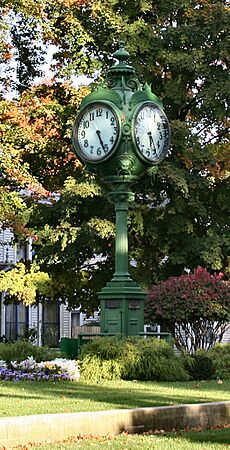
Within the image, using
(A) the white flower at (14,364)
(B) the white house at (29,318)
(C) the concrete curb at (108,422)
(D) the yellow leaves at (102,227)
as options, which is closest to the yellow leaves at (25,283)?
(D) the yellow leaves at (102,227)

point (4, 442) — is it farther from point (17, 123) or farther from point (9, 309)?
point (9, 309)

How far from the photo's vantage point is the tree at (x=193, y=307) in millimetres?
24797

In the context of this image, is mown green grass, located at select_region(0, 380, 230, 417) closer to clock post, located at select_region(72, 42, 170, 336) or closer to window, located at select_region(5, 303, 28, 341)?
clock post, located at select_region(72, 42, 170, 336)

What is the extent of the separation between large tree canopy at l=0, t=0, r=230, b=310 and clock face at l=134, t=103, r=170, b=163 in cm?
991

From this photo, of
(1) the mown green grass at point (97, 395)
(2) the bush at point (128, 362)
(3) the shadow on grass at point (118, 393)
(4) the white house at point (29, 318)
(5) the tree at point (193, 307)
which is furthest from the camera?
(4) the white house at point (29, 318)

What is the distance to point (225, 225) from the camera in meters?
35.2

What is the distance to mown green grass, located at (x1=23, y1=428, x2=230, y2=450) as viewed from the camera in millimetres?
11852

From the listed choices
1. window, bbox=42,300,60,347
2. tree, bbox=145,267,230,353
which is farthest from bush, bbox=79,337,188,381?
window, bbox=42,300,60,347

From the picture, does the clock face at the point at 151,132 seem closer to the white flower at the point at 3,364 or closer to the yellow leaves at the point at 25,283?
the white flower at the point at 3,364

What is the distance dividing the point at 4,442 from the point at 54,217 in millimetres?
23379

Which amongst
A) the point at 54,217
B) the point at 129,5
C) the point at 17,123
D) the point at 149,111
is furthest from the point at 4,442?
the point at 129,5

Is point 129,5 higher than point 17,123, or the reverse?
point 129,5

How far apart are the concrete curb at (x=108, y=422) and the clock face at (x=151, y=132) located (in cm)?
831

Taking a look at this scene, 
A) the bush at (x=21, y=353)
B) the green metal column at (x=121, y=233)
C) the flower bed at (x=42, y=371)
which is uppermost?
the green metal column at (x=121, y=233)
